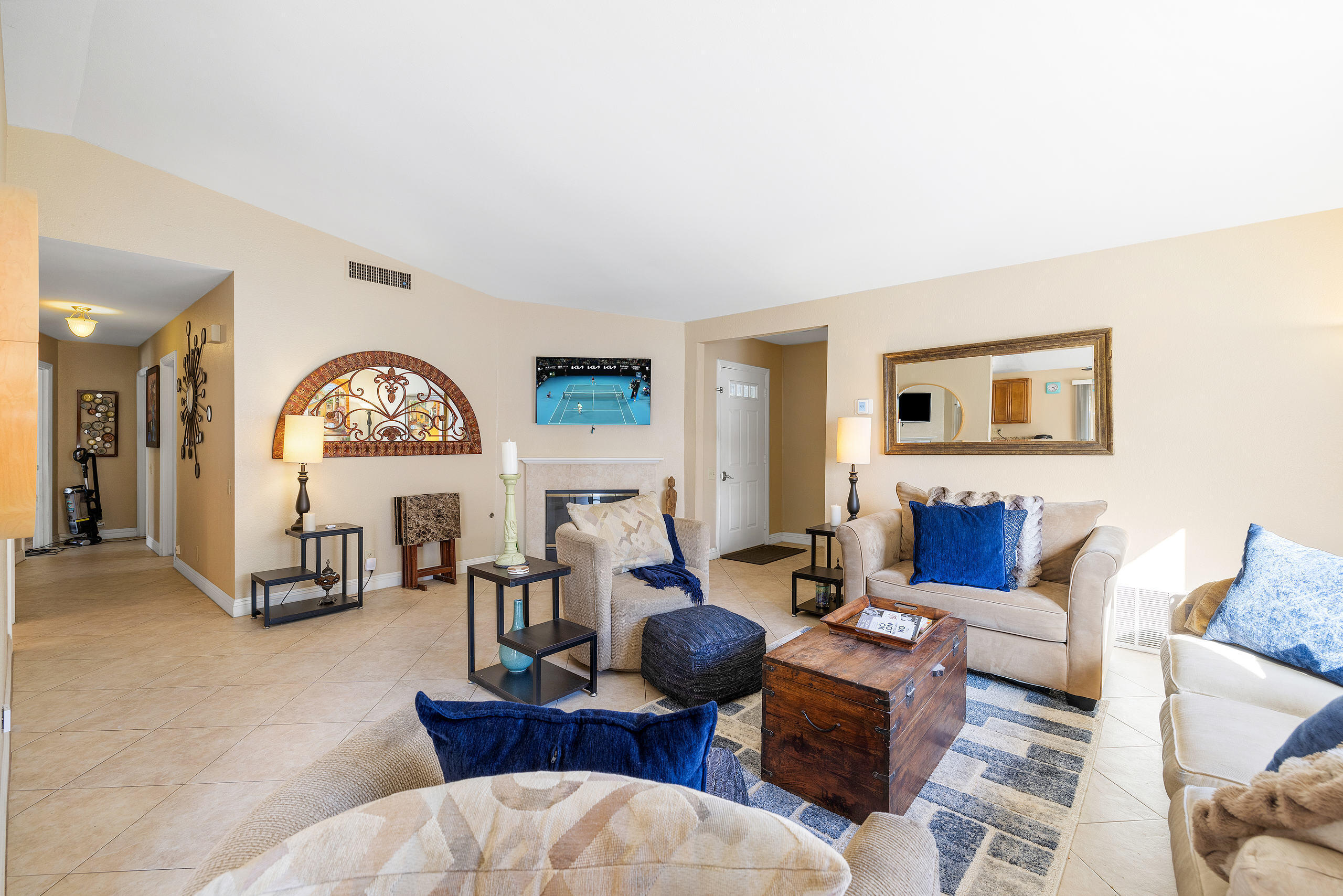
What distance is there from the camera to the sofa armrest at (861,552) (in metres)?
3.42

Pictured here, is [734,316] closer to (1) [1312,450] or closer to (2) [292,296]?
(2) [292,296]

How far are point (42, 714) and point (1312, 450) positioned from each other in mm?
6174

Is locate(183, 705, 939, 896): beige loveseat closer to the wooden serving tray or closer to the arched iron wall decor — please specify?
the wooden serving tray

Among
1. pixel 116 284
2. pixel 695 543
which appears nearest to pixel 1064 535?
pixel 695 543

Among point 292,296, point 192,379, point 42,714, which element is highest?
point 292,296

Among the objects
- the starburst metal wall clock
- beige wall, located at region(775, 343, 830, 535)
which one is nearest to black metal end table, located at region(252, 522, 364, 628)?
the starburst metal wall clock

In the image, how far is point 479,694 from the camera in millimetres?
2824

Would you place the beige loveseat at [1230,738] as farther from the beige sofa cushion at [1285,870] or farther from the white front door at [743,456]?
the white front door at [743,456]

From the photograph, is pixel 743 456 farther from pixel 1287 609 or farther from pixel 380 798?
pixel 380 798

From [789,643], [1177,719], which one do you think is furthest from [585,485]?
[1177,719]

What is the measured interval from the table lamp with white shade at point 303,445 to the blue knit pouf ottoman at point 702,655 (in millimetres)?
2705

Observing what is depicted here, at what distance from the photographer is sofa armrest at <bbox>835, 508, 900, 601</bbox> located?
3.42m

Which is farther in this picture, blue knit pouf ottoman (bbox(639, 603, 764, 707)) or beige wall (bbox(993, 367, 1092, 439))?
beige wall (bbox(993, 367, 1092, 439))

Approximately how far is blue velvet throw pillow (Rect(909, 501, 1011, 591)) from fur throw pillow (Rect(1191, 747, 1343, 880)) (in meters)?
2.16
